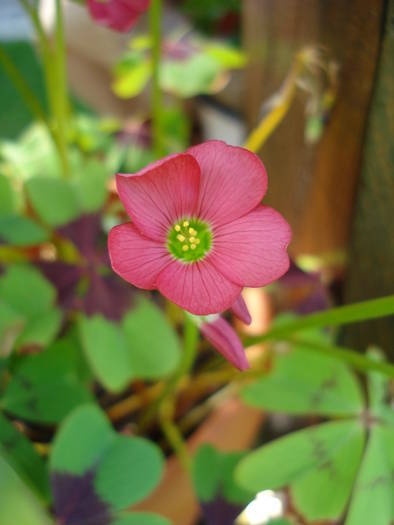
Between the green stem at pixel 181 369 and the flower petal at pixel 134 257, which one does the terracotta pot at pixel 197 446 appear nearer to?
the green stem at pixel 181 369

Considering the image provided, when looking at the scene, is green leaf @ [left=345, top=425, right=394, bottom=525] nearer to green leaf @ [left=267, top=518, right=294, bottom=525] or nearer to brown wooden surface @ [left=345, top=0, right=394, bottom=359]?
green leaf @ [left=267, top=518, right=294, bottom=525]

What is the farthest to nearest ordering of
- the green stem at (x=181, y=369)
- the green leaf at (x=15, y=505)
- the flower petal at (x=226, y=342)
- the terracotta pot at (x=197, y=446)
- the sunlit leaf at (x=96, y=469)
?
the terracotta pot at (x=197, y=446) → the green stem at (x=181, y=369) → the sunlit leaf at (x=96, y=469) → the flower petal at (x=226, y=342) → the green leaf at (x=15, y=505)

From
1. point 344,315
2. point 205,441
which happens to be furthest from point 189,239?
point 205,441

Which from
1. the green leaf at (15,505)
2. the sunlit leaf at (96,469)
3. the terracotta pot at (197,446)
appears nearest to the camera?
the green leaf at (15,505)

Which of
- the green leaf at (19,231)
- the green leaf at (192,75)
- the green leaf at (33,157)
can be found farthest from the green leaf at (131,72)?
the green leaf at (19,231)

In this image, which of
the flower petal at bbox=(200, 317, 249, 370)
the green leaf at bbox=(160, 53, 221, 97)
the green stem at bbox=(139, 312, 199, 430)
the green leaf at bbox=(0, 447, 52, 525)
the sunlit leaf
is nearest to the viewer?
the green leaf at bbox=(0, 447, 52, 525)

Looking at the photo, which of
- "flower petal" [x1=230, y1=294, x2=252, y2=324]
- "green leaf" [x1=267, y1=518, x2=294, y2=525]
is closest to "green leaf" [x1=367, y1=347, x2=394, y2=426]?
"green leaf" [x1=267, y1=518, x2=294, y2=525]

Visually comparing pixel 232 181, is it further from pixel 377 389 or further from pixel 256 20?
pixel 256 20
